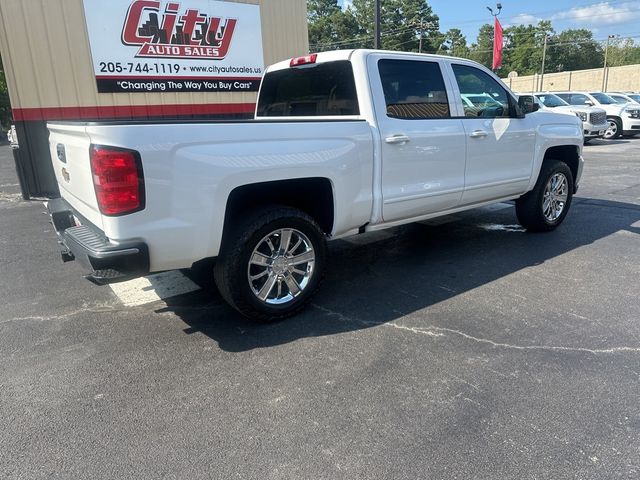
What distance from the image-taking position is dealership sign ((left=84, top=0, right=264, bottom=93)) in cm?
753

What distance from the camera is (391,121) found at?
4.11 m

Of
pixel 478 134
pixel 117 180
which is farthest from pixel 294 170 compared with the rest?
pixel 478 134

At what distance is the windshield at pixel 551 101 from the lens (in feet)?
59.9

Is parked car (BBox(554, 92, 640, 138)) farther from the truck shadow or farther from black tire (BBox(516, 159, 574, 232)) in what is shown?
black tire (BBox(516, 159, 574, 232))

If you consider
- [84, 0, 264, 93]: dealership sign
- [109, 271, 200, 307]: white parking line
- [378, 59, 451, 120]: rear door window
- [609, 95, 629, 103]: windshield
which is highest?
[84, 0, 264, 93]: dealership sign

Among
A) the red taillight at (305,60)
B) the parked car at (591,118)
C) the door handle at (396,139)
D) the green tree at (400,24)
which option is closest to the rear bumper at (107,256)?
the door handle at (396,139)

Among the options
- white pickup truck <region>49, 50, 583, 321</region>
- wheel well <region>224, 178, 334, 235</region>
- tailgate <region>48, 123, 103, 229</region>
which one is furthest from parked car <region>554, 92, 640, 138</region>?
tailgate <region>48, 123, 103, 229</region>

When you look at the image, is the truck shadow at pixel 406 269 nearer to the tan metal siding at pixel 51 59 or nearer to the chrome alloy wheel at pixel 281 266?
the chrome alloy wheel at pixel 281 266

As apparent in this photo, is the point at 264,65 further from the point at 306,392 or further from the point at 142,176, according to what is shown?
the point at 306,392

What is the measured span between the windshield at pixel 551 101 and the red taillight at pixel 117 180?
61.3 ft

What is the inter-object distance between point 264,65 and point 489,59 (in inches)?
3949

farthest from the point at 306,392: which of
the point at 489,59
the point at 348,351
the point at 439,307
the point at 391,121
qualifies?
the point at 489,59

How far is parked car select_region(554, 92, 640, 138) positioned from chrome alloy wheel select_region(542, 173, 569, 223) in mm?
15035

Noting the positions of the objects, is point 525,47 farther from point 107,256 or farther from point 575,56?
point 107,256
